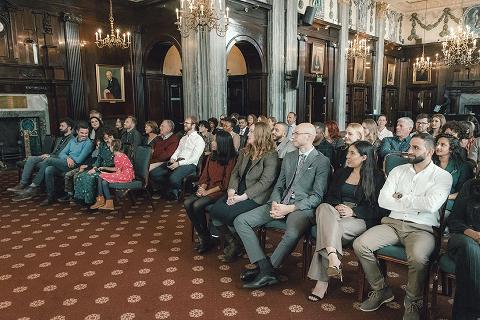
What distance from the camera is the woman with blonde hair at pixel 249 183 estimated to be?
12.2ft

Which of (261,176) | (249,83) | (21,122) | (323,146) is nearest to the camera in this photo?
(261,176)

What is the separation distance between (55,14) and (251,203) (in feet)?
27.0

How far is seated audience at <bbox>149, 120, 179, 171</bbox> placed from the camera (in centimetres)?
638

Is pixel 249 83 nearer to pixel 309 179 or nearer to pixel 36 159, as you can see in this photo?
pixel 36 159

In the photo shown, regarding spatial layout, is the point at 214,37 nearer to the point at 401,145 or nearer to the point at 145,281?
the point at 401,145

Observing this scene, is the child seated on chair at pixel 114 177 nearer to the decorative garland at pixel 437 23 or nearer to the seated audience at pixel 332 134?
the seated audience at pixel 332 134

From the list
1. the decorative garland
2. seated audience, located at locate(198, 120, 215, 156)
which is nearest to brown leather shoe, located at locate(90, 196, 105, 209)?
seated audience, located at locate(198, 120, 215, 156)

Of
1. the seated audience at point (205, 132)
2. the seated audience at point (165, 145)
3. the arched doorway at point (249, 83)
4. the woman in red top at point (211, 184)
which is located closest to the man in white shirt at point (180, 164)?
the seated audience at point (165, 145)

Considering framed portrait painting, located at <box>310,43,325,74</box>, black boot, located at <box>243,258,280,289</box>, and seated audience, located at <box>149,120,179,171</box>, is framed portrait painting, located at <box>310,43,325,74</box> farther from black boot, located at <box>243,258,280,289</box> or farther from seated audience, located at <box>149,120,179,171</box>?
black boot, located at <box>243,258,280,289</box>

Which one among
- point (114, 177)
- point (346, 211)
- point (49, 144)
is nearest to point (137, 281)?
point (346, 211)

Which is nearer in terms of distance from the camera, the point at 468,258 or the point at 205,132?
the point at 468,258

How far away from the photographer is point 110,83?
10.3 m

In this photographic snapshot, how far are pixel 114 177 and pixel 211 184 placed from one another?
1860 millimetres

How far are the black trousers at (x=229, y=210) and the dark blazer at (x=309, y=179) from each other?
282 millimetres
